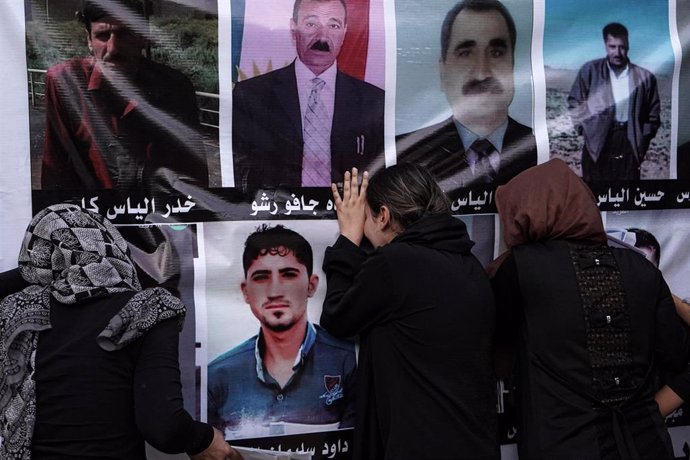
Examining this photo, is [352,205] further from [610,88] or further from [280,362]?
[610,88]

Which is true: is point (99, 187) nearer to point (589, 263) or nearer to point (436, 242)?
point (436, 242)

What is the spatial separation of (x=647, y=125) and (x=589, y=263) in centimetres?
79

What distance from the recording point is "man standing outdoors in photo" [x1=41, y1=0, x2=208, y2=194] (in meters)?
2.23

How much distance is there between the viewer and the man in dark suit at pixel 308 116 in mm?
2381

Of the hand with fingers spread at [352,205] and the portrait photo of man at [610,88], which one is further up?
the portrait photo of man at [610,88]

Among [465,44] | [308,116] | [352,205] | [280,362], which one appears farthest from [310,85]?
[280,362]

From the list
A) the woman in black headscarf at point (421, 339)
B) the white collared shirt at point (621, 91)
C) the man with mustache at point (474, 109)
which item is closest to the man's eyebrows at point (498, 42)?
the man with mustache at point (474, 109)

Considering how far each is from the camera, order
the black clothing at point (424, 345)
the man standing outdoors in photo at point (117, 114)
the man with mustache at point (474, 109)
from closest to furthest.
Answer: the black clothing at point (424, 345), the man standing outdoors in photo at point (117, 114), the man with mustache at point (474, 109)

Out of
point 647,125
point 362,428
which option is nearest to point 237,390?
point 362,428

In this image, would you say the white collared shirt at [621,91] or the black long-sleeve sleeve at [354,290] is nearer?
the black long-sleeve sleeve at [354,290]

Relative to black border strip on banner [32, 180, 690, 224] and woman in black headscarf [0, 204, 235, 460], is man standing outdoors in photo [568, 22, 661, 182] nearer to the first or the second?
black border strip on banner [32, 180, 690, 224]

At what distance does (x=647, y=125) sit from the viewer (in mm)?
2742

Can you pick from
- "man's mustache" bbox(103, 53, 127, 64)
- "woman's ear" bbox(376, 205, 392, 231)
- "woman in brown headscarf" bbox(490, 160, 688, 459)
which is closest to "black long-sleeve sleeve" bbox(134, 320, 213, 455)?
"woman's ear" bbox(376, 205, 392, 231)

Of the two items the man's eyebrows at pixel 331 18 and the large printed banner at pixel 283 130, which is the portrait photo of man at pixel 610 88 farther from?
the man's eyebrows at pixel 331 18
